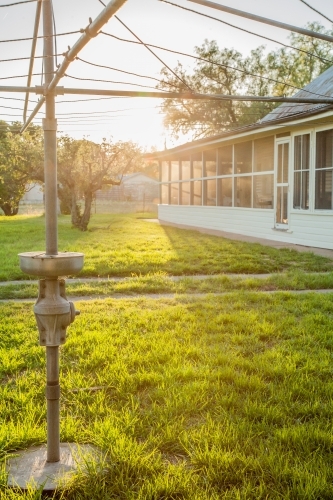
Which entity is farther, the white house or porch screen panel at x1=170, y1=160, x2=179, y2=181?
porch screen panel at x1=170, y1=160, x2=179, y2=181

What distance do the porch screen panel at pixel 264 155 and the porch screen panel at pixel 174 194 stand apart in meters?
7.70

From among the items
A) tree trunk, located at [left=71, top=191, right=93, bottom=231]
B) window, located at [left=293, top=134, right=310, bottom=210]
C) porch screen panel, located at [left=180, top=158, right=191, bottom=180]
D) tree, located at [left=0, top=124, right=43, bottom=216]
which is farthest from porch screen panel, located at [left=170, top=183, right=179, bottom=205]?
window, located at [left=293, top=134, right=310, bottom=210]

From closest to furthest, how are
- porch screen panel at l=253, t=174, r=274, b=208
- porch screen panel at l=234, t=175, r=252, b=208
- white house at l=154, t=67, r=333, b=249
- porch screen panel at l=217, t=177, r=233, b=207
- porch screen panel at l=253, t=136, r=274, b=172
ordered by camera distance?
white house at l=154, t=67, r=333, b=249 < porch screen panel at l=253, t=174, r=274, b=208 < porch screen panel at l=253, t=136, r=274, b=172 < porch screen panel at l=234, t=175, r=252, b=208 < porch screen panel at l=217, t=177, r=233, b=207

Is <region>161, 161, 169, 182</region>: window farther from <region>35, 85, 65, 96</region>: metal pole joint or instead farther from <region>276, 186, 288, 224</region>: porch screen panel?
<region>35, 85, 65, 96</region>: metal pole joint

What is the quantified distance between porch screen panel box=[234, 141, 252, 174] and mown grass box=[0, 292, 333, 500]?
11.8m

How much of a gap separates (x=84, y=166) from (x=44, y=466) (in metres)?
16.2

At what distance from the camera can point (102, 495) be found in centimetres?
222

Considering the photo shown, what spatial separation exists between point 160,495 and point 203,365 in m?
1.64

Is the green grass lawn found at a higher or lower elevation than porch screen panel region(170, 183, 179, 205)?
lower

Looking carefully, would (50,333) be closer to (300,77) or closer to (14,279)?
(14,279)

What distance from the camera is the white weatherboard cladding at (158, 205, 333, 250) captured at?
40.3 feet

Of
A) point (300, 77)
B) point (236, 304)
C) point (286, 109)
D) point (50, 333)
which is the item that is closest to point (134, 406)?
point (50, 333)

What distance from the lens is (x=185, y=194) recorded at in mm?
22438

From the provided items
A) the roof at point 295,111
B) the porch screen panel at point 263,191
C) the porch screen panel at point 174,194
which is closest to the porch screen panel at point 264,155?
the porch screen panel at point 263,191
